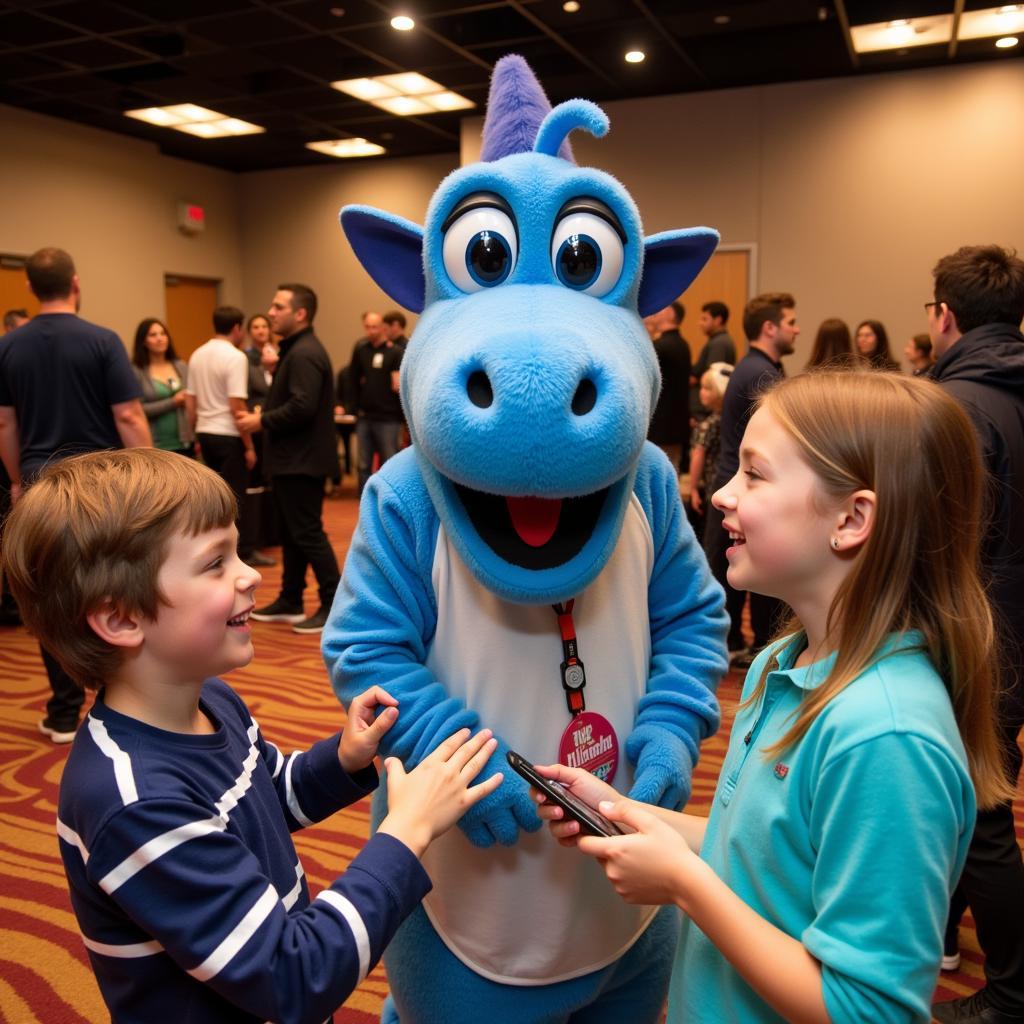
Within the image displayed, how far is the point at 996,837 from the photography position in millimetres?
1929

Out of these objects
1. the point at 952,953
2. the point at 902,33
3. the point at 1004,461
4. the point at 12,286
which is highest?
the point at 902,33

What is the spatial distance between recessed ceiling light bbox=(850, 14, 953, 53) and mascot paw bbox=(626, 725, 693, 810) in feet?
20.7

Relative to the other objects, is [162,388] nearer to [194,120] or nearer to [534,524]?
[194,120]

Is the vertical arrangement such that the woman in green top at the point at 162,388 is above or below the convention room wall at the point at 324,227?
below

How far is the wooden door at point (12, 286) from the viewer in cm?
838

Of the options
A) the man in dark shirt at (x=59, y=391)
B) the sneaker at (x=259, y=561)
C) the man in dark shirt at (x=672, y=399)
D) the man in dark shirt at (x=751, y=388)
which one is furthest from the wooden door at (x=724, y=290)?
the man in dark shirt at (x=59, y=391)

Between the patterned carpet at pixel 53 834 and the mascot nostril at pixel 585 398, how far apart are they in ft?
4.77

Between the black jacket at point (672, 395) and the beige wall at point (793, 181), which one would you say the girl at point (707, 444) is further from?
the beige wall at point (793, 181)

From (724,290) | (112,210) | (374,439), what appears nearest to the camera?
(374,439)

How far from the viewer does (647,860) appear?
95cm

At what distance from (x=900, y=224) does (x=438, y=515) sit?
23.3 ft

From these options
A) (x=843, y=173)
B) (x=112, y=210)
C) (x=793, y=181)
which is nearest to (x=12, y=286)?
(x=112, y=210)

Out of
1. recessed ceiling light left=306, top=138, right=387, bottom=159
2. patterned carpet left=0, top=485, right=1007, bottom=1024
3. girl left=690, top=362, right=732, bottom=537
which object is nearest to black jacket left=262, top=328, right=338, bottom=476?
patterned carpet left=0, top=485, right=1007, bottom=1024

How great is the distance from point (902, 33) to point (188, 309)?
25.0 feet
